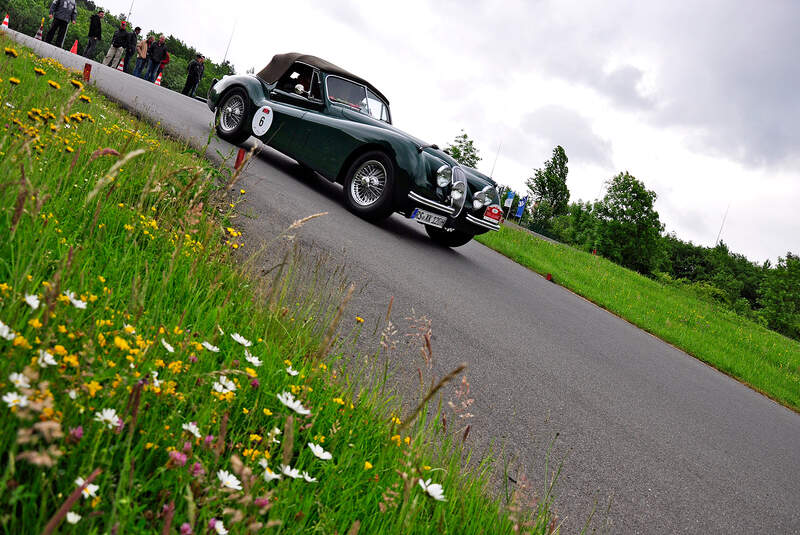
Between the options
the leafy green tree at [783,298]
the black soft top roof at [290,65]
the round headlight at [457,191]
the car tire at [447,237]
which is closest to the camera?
the round headlight at [457,191]

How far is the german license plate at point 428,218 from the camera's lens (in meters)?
7.83

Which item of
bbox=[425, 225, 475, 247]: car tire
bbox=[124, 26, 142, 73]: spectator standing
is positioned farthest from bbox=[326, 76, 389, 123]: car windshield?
bbox=[124, 26, 142, 73]: spectator standing

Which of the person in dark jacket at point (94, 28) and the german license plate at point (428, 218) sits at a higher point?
the person in dark jacket at point (94, 28)

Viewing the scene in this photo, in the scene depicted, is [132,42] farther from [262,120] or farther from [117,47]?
[262,120]

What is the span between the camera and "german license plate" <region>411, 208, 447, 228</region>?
25.7 ft

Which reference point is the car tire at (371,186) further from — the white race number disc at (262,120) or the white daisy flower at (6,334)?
the white daisy flower at (6,334)

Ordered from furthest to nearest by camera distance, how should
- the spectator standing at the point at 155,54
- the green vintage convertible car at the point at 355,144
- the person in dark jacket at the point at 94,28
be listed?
the spectator standing at the point at 155,54, the person in dark jacket at the point at 94,28, the green vintage convertible car at the point at 355,144

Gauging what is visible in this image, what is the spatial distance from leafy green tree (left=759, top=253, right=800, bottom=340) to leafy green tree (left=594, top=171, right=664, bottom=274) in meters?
9.74

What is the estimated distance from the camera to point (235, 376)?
2051 mm

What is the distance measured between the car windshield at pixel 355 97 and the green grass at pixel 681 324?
15.7 feet

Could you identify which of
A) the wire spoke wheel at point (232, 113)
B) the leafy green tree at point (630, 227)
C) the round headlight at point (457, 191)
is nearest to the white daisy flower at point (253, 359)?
the round headlight at point (457, 191)

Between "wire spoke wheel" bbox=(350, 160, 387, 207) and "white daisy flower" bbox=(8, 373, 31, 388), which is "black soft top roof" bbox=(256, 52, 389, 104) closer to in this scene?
"wire spoke wheel" bbox=(350, 160, 387, 207)

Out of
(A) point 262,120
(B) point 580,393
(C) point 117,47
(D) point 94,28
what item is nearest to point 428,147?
(A) point 262,120

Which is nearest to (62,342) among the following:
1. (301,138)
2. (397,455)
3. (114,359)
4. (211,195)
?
(114,359)
